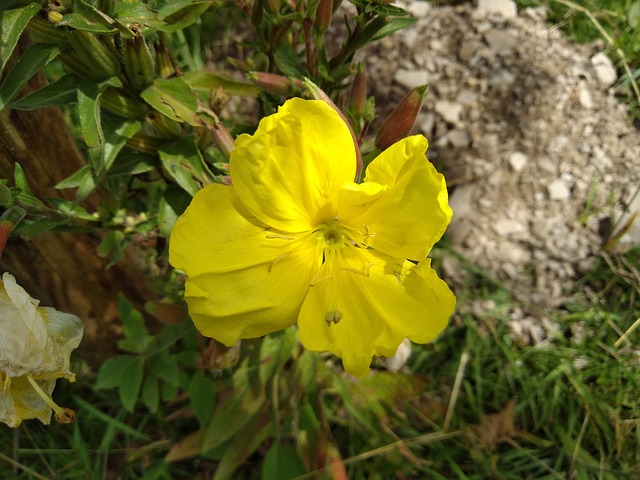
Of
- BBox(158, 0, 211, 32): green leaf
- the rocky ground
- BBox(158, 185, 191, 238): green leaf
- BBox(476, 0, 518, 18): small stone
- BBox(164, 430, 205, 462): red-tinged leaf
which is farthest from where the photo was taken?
BBox(476, 0, 518, 18): small stone

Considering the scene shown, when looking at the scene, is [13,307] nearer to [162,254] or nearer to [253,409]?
[162,254]

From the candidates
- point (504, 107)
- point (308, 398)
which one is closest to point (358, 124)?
point (308, 398)

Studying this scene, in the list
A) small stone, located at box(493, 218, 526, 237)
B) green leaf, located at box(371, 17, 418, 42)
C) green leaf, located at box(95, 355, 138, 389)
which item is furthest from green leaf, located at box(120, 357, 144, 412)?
small stone, located at box(493, 218, 526, 237)

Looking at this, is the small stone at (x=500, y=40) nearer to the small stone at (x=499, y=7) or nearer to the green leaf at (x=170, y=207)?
the small stone at (x=499, y=7)

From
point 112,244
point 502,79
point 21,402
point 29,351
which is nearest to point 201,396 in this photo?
point 112,244

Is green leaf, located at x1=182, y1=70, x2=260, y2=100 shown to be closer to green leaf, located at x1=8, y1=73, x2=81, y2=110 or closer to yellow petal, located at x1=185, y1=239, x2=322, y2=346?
green leaf, located at x1=8, y1=73, x2=81, y2=110

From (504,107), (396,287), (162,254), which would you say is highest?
(396,287)
